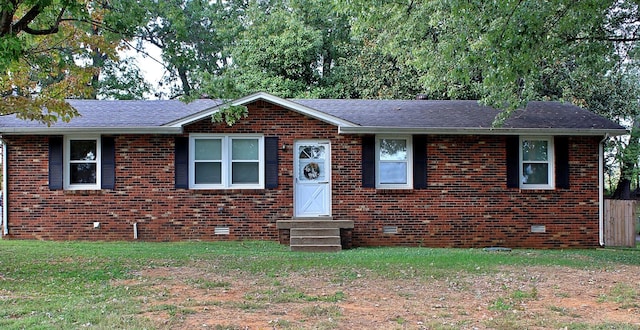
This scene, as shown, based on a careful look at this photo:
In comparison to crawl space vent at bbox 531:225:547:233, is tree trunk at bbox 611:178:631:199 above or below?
above

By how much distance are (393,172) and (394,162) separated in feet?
0.85

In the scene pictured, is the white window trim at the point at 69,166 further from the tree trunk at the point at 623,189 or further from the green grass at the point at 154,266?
the tree trunk at the point at 623,189

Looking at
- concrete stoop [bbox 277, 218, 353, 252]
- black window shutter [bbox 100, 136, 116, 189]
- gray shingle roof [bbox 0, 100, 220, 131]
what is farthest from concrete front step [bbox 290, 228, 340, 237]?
black window shutter [bbox 100, 136, 116, 189]

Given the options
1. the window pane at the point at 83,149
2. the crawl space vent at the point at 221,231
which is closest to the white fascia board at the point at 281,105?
the window pane at the point at 83,149

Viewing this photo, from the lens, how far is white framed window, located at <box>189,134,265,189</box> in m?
13.5

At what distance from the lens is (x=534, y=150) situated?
558 inches

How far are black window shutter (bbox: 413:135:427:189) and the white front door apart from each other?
2.20 meters

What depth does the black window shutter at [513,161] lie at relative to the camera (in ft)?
45.5

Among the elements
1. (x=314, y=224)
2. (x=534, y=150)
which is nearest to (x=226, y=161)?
(x=314, y=224)

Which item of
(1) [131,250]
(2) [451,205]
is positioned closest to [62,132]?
(1) [131,250]

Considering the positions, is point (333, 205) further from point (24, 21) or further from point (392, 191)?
point (24, 21)

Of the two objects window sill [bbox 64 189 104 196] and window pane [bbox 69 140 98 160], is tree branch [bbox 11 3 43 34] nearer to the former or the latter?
window pane [bbox 69 140 98 160]

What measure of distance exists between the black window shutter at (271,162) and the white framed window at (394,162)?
2.61 meters

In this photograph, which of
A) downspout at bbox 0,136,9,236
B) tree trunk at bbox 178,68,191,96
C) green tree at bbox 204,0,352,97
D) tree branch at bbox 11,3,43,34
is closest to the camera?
tree branch at bbox 11,3,43,34
